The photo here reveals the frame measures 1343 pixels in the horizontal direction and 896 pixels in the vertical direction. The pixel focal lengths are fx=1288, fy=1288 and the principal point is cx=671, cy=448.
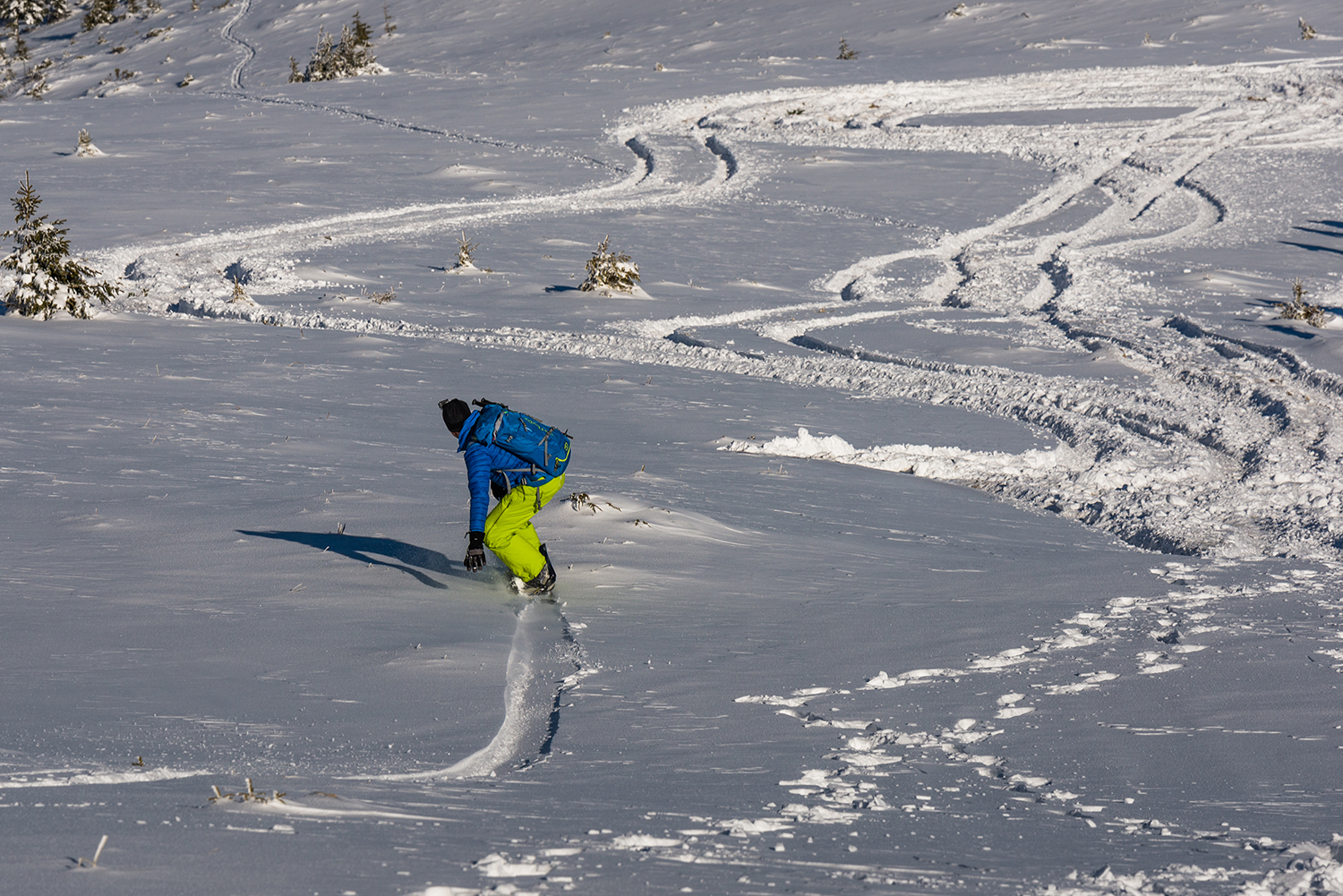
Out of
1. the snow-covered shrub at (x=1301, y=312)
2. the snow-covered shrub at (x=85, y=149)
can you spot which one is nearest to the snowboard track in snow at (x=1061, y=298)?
the snow-covered shrub at (x=1301, y=312)

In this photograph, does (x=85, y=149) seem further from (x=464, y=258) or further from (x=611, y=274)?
(x=611, y=274)

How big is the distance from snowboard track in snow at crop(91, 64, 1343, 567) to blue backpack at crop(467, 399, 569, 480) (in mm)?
3569

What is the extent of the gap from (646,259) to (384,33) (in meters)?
23.5

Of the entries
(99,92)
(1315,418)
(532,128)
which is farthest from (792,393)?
(99,92)

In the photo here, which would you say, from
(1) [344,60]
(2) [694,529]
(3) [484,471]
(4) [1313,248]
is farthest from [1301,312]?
(1) [344,60]

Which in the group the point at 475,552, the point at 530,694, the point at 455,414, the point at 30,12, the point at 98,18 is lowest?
the point at 530,694

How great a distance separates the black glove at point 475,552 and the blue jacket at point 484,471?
0.03 meters

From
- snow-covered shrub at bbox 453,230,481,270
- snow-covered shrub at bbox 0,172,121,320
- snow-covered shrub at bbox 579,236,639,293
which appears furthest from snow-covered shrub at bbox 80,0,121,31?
snow-covered shrub at bbox 579,236,639,293

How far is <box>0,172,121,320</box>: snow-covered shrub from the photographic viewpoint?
1143 cm

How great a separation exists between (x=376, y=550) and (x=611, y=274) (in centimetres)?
793

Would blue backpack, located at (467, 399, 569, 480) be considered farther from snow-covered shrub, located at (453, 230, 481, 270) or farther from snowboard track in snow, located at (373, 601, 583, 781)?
snow-covered shrub, located at (453, 230, 481, 270)

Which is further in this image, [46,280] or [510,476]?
[46,280]

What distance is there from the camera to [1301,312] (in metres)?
11.8

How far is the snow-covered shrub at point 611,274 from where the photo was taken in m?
13.5
